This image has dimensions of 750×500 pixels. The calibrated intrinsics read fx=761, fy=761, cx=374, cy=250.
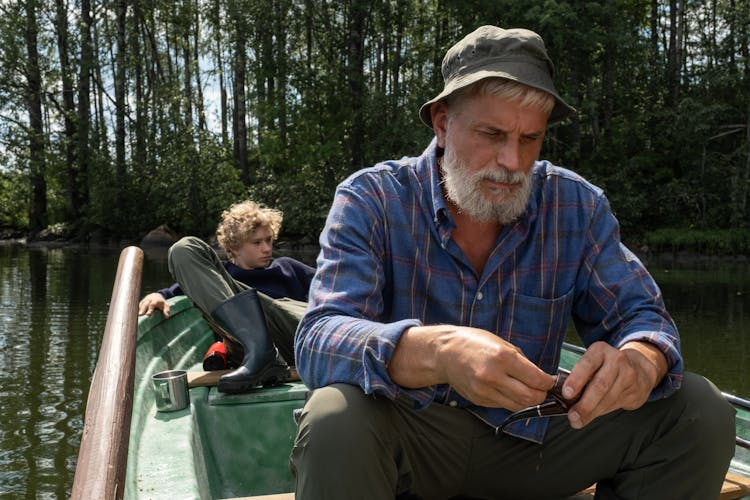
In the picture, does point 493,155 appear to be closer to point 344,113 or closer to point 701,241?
point 701,241

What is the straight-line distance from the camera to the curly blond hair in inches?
161

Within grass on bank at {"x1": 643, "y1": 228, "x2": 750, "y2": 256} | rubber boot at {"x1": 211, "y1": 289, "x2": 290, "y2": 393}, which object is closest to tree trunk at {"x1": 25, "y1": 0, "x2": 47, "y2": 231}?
grass on bank at {"x1": 643, "y1": 228, "x2": 750, "y2": 256}

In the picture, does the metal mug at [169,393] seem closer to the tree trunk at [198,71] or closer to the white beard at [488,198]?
the white beard at [488,198]

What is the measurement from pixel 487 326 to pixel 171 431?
1.25 meters

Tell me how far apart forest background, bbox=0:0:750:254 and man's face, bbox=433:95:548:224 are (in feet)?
54.0

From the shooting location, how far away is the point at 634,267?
1746 millimetres

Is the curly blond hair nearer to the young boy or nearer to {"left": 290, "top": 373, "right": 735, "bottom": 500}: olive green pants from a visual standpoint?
the young boy

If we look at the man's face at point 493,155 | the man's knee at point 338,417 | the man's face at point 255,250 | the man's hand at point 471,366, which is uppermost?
the man's face at point 493,155

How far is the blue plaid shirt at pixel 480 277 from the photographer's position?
155 cm

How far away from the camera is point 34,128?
23219 millimetres

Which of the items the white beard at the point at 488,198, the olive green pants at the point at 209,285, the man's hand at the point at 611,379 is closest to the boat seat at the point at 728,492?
the man's hand at the point at 611,379

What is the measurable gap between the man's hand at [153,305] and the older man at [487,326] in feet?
8.09

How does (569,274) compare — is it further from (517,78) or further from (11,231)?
(11,231)

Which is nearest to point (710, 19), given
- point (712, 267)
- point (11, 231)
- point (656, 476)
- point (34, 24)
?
point (712, 267)
